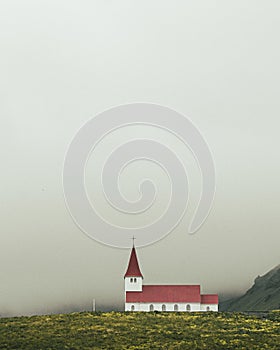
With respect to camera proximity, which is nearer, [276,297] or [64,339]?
[64,339]

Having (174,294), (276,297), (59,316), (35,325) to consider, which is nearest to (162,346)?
(35,325)

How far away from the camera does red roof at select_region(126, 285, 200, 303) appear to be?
82.4 m

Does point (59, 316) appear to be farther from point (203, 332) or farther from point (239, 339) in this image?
point (239, 339)

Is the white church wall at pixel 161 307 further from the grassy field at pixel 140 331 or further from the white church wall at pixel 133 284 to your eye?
the grassy field at pixel 140 331

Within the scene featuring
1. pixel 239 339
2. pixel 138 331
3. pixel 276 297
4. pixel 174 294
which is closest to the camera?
pixel 239 339

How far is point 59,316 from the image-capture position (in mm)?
63656

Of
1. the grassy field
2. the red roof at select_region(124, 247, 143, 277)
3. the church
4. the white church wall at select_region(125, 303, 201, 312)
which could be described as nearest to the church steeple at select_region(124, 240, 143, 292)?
the red roof at select_region(124, 247, 143, 277)

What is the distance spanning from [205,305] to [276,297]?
4743 inches

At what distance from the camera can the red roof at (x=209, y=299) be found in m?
84.4

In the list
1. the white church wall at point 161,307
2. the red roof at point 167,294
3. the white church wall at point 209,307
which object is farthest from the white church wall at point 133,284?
the white church wall at point 209,307

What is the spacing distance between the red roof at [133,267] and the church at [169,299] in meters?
2.02

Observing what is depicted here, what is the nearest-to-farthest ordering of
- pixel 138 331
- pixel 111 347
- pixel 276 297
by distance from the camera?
1. pixel 111 347
2. pixel 138 331
3. pixel 276 297

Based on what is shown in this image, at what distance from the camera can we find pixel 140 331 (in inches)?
2110

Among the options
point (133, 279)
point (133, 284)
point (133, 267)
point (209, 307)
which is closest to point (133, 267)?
point (133, 267)
